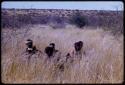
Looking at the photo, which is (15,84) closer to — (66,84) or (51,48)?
(66,84)

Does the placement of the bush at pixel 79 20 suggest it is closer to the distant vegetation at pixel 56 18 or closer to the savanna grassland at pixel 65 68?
the distant vegetation at pixel 56 18

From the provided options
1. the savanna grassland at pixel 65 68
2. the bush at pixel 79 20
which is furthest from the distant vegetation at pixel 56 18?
the savanna grassland at pixel 65 68

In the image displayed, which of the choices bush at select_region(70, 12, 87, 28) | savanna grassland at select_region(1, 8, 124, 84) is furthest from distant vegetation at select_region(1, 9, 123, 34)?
savanna grassland at select_region(1, 8, 124, 84)

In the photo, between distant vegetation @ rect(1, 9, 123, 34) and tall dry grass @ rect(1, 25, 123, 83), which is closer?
tall dry grass @ rect(1, 25, 123, 83)

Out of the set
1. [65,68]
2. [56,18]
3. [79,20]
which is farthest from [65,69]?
[56,18]

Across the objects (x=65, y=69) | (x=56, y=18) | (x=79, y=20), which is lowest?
(x=56, y=18)

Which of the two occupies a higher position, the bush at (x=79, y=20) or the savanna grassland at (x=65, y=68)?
the savanna grassland at (x=65, y=68)

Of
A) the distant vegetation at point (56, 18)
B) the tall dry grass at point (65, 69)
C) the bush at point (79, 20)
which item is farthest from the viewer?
the bush at point (79, 20)

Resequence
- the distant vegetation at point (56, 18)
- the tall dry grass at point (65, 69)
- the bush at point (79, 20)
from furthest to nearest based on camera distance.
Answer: the bush at point (79, 20)
the distant vegetation at point (56, 18)
the tall dry grass at point (65, 69)

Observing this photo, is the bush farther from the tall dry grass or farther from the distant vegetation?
the tall dry grass

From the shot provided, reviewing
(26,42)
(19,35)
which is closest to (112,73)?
(26,42)

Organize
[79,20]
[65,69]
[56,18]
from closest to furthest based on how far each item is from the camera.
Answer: [65,69] → [79,20] → [56,18]

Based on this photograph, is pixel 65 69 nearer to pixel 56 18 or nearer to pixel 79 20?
pixel 79 20

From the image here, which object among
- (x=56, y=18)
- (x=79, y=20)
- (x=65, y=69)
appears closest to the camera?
(x=65, y=69)
